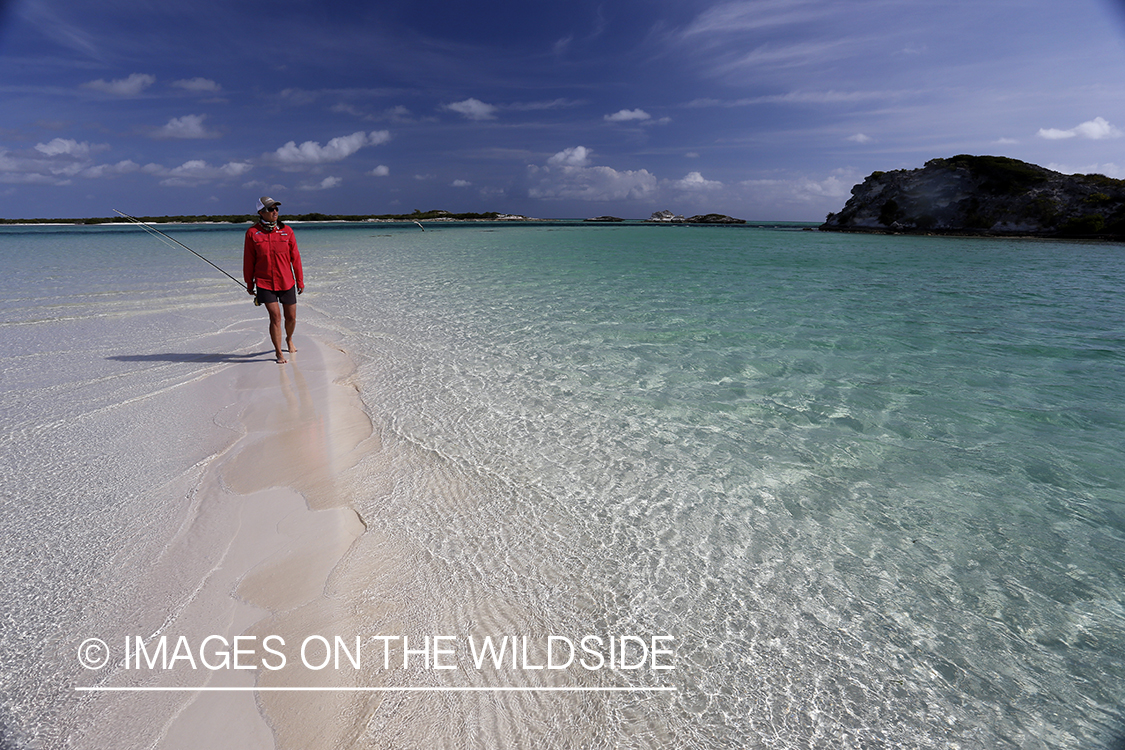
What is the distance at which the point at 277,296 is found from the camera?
7523 millimetres

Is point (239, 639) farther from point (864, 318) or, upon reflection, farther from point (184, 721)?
point (864, 318)

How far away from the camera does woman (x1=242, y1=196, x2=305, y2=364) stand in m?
7.10

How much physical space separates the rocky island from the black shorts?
75901 mm

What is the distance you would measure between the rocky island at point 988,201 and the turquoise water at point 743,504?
220 ft

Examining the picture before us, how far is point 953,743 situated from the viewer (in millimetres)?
2139

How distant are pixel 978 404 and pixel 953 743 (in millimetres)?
5225

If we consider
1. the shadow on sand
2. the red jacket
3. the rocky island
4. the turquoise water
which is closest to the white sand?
the turquoise water

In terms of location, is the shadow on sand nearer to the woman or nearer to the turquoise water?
the turquoise water

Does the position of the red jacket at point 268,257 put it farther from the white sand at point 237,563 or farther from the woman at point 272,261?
the white sand at point 237,563

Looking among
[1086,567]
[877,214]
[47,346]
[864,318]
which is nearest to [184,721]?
[1086,567]

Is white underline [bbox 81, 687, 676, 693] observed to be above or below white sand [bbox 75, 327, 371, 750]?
below

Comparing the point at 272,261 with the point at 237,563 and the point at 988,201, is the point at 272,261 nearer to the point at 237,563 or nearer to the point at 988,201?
the point at 237,563

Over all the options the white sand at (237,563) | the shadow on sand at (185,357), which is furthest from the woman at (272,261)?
the white sand at (237,563)

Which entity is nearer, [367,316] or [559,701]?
[559,701]
